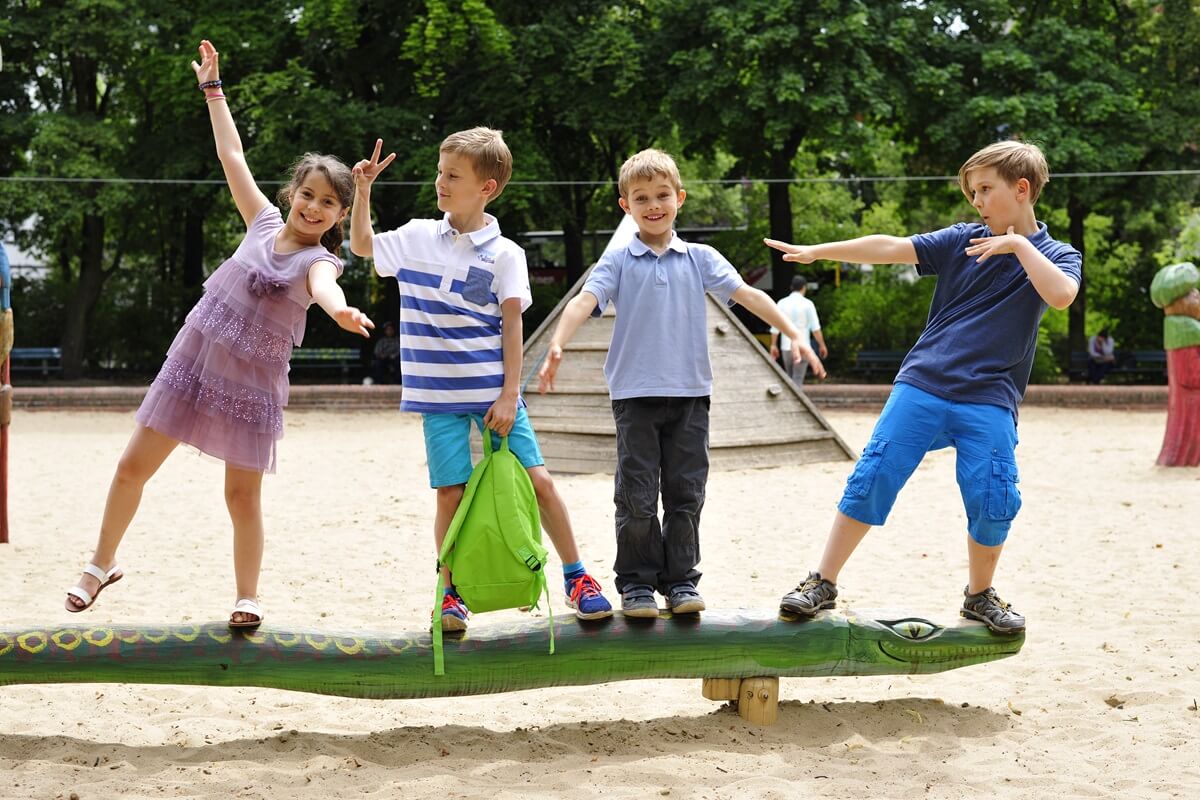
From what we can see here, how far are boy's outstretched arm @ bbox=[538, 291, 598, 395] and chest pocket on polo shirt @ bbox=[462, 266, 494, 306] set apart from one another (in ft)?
0.84

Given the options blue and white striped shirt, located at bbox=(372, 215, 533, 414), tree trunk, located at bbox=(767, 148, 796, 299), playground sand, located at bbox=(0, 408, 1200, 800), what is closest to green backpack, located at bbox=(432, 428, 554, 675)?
blue and white striped shirt, located at bbox=(372, 215, 533, 414)

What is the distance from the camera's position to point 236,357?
414cm

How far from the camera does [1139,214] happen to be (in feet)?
77.3

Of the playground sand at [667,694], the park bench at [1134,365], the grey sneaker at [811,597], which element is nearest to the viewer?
the playground sand at [667,694]

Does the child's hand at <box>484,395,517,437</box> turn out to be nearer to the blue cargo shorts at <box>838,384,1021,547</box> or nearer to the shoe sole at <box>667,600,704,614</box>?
the shoe sole at <box>667,600,704,614</box>

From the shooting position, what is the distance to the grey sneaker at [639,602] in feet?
13.8

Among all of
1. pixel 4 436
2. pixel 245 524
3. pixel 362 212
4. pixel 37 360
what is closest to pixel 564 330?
pixel 362 212

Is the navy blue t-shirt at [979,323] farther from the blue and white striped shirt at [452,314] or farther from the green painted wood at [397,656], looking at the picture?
the blue and white striped shirt at [452,314]

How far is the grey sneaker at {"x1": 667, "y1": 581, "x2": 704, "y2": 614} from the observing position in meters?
4.23

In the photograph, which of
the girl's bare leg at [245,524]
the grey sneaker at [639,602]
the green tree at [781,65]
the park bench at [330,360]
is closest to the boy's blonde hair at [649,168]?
the grey sneaker at [639,602]

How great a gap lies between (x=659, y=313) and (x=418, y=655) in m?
1.39

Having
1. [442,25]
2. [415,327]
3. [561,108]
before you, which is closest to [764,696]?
[415,327]

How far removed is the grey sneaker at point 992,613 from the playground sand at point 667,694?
0.15m

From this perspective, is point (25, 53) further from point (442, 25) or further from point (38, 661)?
point (38, 661)
